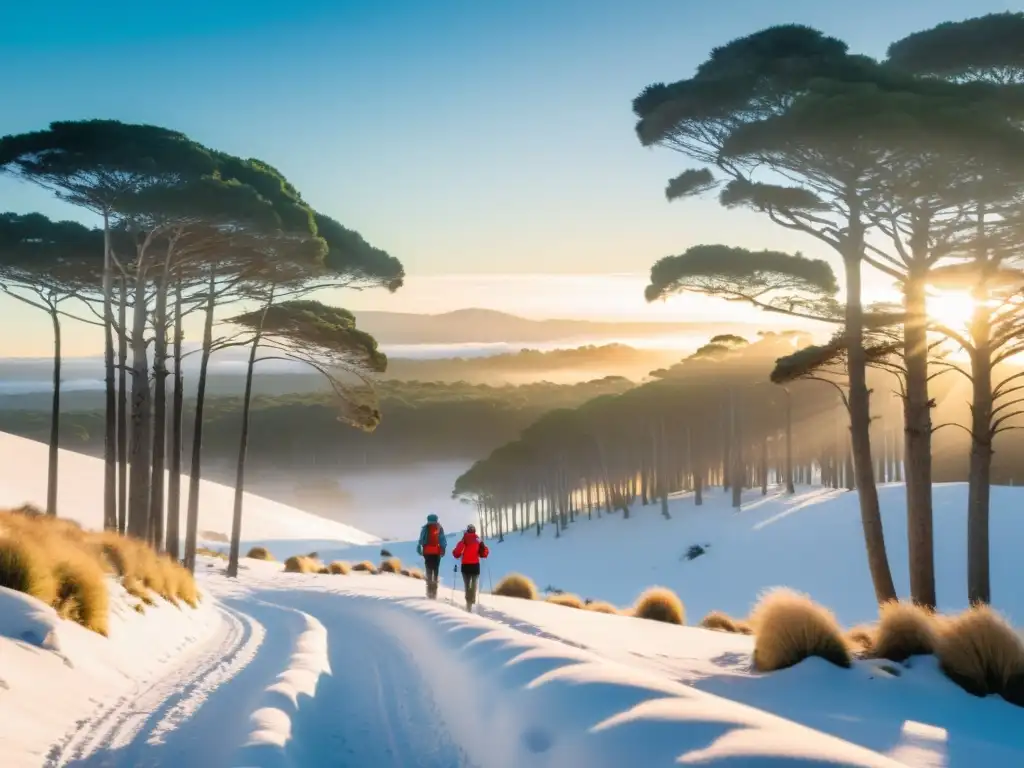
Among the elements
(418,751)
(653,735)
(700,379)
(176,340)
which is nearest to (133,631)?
(418,751)

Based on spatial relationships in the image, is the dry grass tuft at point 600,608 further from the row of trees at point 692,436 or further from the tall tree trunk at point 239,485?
the row of trees at point 692,436

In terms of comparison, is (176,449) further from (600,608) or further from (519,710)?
(519,710)

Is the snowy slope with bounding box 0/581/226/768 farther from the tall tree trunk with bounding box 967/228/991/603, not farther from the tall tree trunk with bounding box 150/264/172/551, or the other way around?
the tall tree trunk with bounding box 967/228/991/603

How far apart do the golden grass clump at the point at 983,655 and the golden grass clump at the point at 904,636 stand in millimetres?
382

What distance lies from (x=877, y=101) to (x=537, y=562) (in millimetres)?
45800

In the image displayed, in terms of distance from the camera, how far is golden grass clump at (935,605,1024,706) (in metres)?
8.43

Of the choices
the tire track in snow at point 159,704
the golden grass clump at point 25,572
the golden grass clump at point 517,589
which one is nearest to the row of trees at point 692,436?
the golden grass clump at point 517,589

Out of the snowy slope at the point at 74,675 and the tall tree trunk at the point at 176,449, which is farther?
the tall tree trunk at the point at 176,449

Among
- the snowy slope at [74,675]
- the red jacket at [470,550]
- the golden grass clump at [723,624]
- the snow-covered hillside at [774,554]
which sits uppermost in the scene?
the snowy slope at [74,675]

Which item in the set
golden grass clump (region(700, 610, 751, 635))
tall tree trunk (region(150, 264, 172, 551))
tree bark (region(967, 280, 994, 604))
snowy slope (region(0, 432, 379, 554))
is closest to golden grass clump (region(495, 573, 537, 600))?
golden grass clump (region(700, 610, 751, 635))

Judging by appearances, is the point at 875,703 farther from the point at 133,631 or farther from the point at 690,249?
the point at 690,249

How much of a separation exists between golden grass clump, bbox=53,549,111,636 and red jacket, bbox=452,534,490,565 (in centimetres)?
747

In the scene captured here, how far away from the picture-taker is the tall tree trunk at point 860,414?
14109mm

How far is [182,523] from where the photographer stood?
61.7 m
